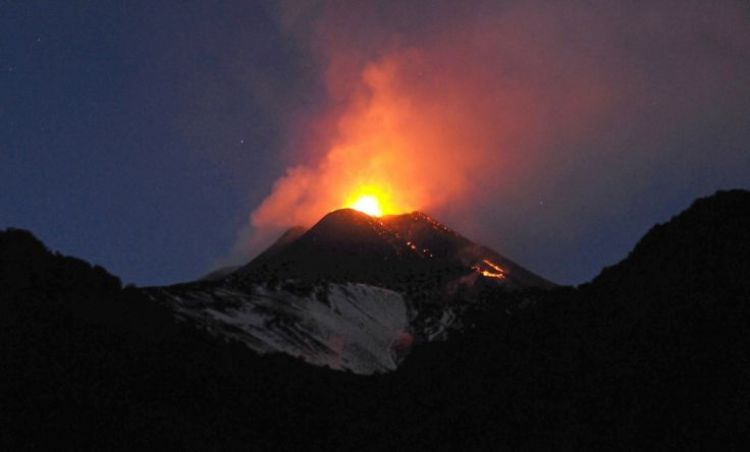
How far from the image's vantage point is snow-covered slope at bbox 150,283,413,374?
114 metres

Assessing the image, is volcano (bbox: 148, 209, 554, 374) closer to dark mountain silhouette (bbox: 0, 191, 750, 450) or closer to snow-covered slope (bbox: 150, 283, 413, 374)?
snow-covered slope (bbox: 150, 283, 413, 374)

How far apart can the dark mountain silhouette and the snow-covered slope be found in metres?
28.8

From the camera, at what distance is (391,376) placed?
306ft

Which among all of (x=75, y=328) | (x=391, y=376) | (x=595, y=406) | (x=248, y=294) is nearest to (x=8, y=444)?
(x=75, y=328)

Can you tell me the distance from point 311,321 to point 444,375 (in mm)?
58119

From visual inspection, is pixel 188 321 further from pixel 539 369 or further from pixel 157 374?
pixel 539 369

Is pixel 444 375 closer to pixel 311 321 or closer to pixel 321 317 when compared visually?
pixel 311 321

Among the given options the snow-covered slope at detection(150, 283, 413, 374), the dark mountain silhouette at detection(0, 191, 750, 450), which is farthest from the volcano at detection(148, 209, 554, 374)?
the dark mountain silhouette at detection(0, 191, 750, 450)

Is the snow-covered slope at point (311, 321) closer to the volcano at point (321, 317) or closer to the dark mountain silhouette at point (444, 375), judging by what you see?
the volcano at point (321, 317)

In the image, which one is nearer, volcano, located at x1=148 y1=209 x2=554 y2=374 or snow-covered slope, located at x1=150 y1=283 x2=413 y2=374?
snow-covered slope, located at x1=150 y1=283 x2=413 y2=374

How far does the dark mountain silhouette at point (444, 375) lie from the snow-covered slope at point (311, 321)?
1133 inches

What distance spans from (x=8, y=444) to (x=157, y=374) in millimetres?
18053

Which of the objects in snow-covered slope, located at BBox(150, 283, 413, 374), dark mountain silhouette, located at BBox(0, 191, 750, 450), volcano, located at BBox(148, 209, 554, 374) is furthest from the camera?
volcano, located at BBox(148, 209, 554, 374)

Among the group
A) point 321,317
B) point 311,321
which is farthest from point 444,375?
point 321,317
